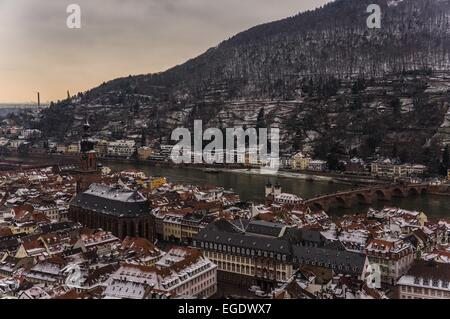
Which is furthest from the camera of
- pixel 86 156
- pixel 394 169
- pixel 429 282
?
pixel 394 169

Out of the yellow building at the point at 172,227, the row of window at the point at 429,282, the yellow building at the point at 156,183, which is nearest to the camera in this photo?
the row of window at the point at 429,282

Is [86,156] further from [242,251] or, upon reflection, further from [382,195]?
[382,195]

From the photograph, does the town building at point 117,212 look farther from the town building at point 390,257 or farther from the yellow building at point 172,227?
the town building at point 390,257

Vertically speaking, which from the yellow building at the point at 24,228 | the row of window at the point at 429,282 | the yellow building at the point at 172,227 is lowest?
the yellow building at the point at 172,227

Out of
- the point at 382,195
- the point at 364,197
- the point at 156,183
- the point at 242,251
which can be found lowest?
the point at 382,195

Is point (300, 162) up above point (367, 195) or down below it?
above

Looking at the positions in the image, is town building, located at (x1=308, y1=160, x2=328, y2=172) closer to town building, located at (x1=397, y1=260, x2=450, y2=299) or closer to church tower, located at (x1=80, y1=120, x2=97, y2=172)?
church tower, located at (x1=80, y1=120, x2=97, y2=172)

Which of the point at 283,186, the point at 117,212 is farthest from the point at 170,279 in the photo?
the point at 283,186

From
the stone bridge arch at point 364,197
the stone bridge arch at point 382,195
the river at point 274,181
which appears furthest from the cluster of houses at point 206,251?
the stone bridge arch at point 382,195

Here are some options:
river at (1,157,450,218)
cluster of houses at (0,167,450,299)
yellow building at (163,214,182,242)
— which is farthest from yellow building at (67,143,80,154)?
yellow building at (163,214,182,242)
